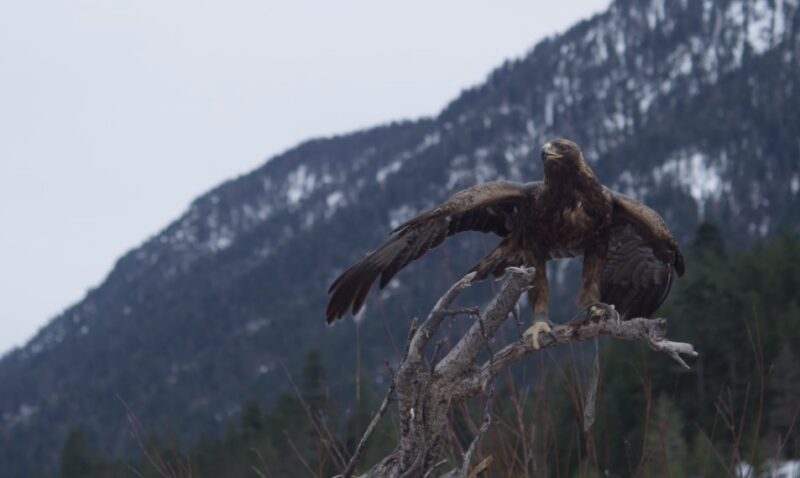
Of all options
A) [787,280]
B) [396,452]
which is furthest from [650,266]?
[787,280]

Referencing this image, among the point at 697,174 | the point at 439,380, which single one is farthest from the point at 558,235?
the point at 697,174

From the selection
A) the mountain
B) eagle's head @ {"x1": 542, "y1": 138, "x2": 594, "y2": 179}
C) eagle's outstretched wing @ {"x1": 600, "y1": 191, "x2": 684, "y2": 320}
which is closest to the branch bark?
eagle's head @ {"x1": 542, "y1": 138, "x2": 594, "y2": 179}

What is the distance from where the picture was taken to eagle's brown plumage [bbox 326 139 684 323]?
4660 millimetres

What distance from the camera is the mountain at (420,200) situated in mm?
101438

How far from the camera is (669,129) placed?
121312 millimetres

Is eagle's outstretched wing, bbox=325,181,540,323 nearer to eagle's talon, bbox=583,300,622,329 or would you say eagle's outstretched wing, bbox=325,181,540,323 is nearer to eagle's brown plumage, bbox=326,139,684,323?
eagle's brown plumage, bbox=326,139,684,323

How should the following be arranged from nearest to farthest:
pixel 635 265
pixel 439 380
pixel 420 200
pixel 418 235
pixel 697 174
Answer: pixel 439 380, pixel 418 235, pixel 635 265, pixel 697 174, pixel 420 200

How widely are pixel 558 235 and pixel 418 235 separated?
71cm

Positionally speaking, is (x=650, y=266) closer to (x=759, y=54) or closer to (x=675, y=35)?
(x=759, y=54)

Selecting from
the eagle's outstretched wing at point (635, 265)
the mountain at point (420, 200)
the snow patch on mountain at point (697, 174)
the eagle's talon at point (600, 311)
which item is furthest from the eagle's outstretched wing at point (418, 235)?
the snow patch on mountain at point (697, 174)

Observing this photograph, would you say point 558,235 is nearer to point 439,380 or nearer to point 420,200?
point 439,380

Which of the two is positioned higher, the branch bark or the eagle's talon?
the branch bark

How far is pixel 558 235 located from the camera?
4.95 metres

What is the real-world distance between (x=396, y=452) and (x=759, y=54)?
131 m
